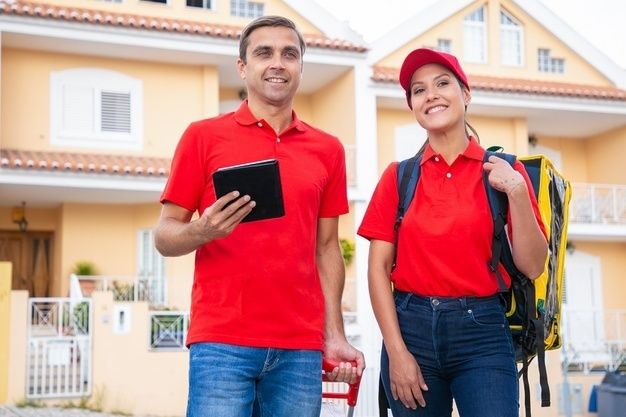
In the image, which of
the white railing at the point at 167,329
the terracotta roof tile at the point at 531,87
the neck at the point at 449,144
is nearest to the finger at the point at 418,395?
the neck at the point at 449,144

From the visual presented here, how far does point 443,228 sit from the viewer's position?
142 inches

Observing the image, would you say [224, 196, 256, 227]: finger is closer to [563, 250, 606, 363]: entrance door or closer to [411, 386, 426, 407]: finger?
[411, 386, 426, 407]: finger

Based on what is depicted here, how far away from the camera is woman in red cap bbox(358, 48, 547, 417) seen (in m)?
3.53

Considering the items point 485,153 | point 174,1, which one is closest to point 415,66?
point 485,153

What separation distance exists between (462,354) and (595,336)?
19.2m

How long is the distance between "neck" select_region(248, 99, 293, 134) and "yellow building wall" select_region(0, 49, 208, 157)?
15055mm

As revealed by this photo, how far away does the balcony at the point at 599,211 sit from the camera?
2152 centimetres

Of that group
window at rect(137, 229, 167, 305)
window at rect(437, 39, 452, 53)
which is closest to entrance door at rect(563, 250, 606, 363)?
window at rect(437, 39, 452, 53)

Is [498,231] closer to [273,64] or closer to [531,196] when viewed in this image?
[531,196]

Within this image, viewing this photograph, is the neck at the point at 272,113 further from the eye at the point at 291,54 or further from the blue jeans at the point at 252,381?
the blue jeans at the point at 252,381

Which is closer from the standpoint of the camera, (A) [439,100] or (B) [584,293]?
(A) [439,100]

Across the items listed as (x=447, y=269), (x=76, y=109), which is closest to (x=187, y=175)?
(x=447, y=269)

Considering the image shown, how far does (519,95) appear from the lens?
20.5m

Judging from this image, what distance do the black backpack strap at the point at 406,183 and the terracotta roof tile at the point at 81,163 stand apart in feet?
44.2
